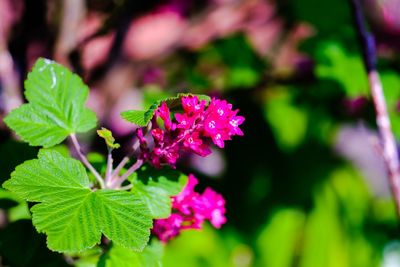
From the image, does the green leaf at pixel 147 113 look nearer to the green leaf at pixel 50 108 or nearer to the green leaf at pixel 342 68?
the green leaf at pixel 50 108

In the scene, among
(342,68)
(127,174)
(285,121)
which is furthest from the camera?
(285,121)

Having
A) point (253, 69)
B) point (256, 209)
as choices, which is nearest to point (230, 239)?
point (256, 209)

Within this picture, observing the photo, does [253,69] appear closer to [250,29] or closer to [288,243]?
[288,243]

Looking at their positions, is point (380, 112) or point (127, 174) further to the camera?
point (380, 112)

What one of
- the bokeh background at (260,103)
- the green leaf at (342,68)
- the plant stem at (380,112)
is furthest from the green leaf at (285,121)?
the plant stem at (380,112)

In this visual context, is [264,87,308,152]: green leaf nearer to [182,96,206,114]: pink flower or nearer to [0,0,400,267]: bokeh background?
[0,0,400,267]: bokeh background

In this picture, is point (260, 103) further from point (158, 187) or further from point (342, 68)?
point (158, 187)

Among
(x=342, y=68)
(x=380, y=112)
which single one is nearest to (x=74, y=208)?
(x=380, y=112)
